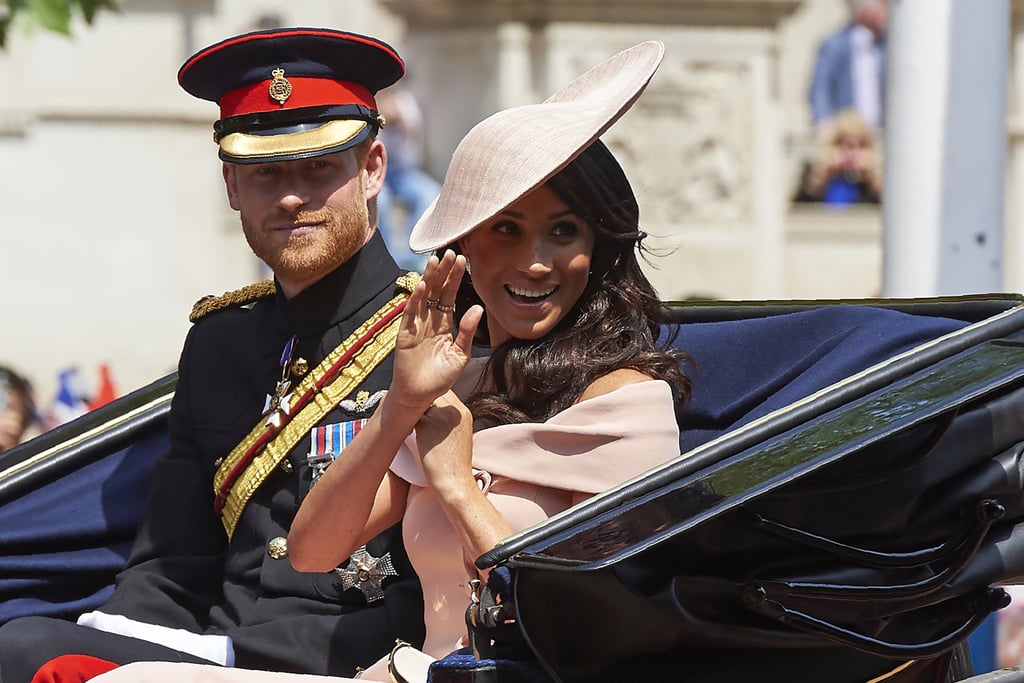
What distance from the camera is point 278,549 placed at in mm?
3469

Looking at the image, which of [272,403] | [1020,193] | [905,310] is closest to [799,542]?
[905,310]

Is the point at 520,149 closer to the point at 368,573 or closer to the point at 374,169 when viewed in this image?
the point at 374,169

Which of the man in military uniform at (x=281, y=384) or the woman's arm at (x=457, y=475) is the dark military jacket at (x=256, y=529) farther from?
the woman's arm at (x=457, y=475)

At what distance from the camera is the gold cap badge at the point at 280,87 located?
11.9 feet

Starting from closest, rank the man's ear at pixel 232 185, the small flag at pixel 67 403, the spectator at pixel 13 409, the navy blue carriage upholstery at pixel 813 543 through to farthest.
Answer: the navy blue carriage upholstery at pixel 813 543, the man's ear at pixel 232 185, the spectator at pixel 13 409, the small flag at pixel 67 403

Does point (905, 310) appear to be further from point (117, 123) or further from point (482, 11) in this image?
point (117, 123)

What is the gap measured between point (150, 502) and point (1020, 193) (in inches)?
303

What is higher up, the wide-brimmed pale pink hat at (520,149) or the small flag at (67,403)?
the wide-brimmed pale pink hat at (520,149)

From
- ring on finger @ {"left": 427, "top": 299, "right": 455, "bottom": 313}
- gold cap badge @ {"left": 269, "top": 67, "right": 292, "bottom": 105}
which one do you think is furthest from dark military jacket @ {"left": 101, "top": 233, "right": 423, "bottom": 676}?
ring on finger @ {"left": 427, "top": 299, "right": 455, "bottom": 313}

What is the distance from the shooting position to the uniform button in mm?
3465

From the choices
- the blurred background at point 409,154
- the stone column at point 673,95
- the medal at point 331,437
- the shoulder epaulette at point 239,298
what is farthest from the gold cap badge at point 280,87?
the stone column at point 673,95

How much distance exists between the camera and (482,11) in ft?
30.2

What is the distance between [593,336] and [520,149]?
1.13ft

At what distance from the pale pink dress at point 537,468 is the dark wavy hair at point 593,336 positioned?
0.07 meters
